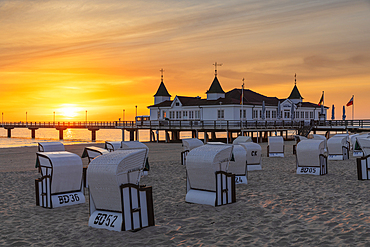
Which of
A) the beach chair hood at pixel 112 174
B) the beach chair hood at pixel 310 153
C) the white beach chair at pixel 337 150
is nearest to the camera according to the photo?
the beach chair hood at pixel 112 174

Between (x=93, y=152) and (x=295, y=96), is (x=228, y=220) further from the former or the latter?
(x=295, y=96)

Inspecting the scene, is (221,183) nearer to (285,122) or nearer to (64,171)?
(64,171)

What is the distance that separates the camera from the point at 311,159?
1672cm

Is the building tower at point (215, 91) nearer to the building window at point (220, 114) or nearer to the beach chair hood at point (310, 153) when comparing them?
the building window at point (220, 114)

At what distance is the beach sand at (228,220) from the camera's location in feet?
24.6

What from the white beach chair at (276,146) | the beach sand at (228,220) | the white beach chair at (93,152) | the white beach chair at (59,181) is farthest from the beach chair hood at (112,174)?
the white beach chair at (276,146)

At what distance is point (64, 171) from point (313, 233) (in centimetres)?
685

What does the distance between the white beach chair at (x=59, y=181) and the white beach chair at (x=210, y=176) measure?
328 cm

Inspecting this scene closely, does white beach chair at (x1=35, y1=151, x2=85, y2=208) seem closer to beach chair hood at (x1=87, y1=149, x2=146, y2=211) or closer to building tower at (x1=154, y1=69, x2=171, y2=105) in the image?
beach chair hood at (x1=87, y1=149, x2=146, y2=211)

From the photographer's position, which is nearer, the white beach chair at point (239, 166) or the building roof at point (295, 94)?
the white beach chair at point (239, 166)

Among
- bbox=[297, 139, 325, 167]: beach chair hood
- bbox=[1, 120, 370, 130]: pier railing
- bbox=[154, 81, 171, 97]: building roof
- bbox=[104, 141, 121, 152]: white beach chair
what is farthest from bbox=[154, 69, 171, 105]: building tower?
bbox=[297, 139, 325, 167]: beach chair hood

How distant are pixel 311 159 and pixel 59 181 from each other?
10965 mm

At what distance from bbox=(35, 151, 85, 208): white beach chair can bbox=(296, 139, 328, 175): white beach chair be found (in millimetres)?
10185

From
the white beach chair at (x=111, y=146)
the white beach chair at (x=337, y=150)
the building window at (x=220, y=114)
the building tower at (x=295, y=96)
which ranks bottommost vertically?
the white beach chair at (x=337, y=150)
